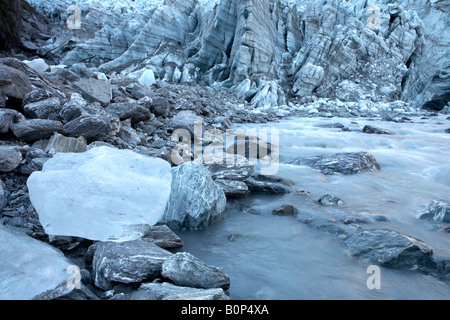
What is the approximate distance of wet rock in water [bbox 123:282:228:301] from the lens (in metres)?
1.40

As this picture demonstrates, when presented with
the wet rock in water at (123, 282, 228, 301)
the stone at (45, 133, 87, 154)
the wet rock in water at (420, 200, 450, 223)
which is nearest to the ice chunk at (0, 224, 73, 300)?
the wet rock in water at (123, 282, 228, 301)

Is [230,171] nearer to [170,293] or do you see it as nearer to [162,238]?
[162,238]

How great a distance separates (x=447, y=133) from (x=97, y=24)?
35.5 m

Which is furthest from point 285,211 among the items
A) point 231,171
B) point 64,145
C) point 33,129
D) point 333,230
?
point 33,129

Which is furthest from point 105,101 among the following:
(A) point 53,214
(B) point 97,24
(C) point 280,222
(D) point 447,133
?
(B) point 97,24

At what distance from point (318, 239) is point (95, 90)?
479cm

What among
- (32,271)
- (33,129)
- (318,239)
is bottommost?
(318,239)

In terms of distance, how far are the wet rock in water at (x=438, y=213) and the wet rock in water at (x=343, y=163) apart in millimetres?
1497

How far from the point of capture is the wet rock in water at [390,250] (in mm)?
2008

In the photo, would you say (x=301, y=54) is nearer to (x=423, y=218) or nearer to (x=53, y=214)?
(x=423, y=218)

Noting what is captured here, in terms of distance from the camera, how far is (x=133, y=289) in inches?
62.9

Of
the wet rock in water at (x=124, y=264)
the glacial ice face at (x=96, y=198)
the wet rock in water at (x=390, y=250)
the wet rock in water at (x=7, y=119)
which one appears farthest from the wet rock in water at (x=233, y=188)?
the wet rock in water at (x=7, y=119)

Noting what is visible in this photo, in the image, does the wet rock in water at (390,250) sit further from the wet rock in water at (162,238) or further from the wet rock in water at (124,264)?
the wet rock in water at (124,264)

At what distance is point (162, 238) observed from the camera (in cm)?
212
